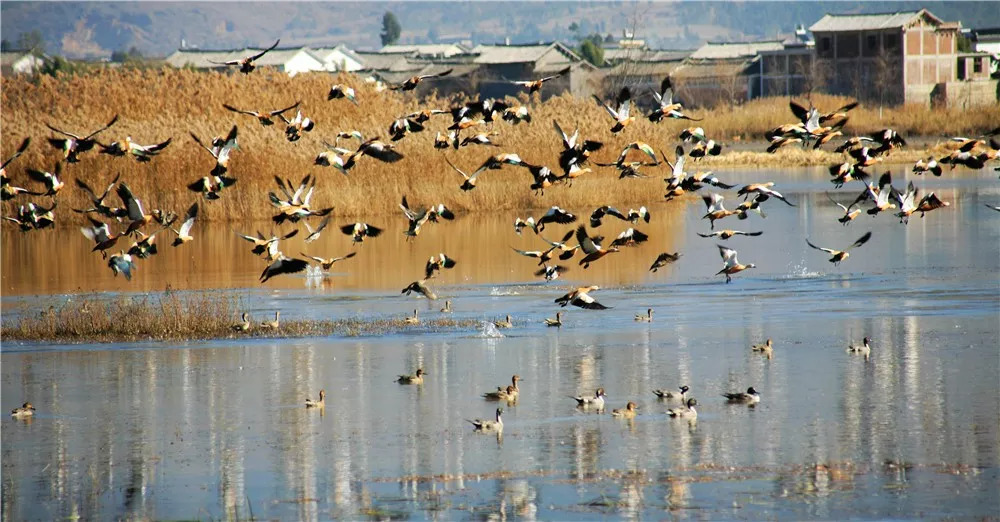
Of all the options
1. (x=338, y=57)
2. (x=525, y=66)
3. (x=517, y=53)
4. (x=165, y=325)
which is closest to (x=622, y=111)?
(x=165, y=325)

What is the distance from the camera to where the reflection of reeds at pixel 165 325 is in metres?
23.7

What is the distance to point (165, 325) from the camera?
2386 centimetres

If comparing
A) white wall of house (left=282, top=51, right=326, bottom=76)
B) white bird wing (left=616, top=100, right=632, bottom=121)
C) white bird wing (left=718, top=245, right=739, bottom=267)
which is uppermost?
white wall of house (left=282, top=51, right=326, bottom=76)

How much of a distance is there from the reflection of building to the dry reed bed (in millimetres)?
48519

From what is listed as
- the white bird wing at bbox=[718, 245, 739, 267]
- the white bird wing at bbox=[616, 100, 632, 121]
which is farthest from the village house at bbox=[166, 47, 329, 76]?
the white bird wing at bbox=[616, 100, 632, 121]

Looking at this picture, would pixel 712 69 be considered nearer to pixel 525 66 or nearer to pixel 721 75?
pixel 721 75

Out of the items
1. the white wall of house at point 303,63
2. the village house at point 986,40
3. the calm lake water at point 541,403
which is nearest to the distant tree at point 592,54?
the white wall of house at point 303,63

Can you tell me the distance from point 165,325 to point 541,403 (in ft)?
27.6

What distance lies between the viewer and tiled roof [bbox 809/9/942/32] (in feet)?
297

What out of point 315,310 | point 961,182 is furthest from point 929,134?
point 315,310

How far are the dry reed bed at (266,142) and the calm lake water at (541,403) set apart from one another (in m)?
7.64

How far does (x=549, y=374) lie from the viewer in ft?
65.5

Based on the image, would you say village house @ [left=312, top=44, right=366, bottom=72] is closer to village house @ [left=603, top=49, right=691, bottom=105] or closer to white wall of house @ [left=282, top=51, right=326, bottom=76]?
white wall of house @ [left=282, top=51, right=326, bottom=76]

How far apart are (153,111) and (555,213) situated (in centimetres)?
2388
